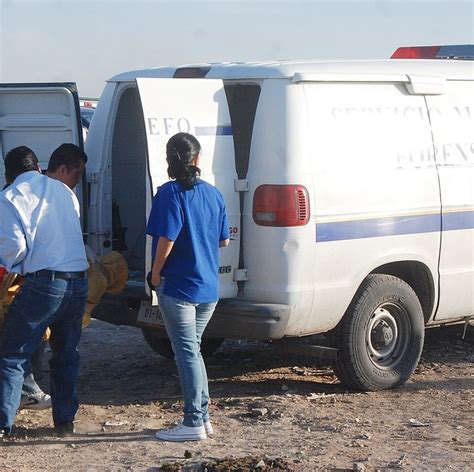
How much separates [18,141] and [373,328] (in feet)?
9.30

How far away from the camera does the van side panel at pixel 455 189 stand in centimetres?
761

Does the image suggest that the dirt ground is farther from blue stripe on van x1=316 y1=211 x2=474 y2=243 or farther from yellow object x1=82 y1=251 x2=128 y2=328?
blue stripe on van x1=316 y1=211 x2=474 y2=243

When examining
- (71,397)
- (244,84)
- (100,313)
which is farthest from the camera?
(100,313)

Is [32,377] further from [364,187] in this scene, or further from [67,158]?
[364,187]

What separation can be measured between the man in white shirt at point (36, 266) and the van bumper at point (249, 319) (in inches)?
37.8

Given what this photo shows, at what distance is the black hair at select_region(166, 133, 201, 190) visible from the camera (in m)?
6.17

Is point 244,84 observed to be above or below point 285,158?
above

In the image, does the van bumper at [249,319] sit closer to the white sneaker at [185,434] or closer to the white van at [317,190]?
the white van at [317,190]

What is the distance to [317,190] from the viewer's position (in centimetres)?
691

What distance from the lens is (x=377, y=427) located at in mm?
6707

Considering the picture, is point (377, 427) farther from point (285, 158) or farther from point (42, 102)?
point (42, 102)

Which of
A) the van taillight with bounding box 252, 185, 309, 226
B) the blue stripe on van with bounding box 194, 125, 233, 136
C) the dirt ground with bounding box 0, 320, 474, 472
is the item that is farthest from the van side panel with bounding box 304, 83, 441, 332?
the dirt ground with bounding box 0, 320, 474, 472

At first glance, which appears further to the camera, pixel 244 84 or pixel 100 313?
pixel 100 313

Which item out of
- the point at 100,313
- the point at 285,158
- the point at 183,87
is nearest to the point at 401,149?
the point at 285,158
